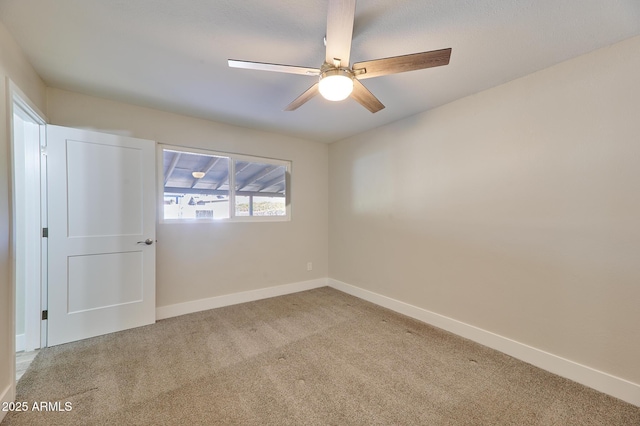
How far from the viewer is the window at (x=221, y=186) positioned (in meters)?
3.16

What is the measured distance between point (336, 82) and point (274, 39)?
60cm

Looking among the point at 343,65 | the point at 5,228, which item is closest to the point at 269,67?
the point at 343,65

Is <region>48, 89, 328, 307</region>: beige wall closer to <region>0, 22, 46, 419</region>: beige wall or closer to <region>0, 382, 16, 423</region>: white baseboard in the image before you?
<region>0, 22, 46, 419</region>: beige wall

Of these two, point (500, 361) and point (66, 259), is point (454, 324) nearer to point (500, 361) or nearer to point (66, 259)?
point (500, 361)

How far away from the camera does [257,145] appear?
3695 mm

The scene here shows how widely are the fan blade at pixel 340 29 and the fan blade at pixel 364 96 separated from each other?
0.23 meters

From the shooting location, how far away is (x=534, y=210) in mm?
2174

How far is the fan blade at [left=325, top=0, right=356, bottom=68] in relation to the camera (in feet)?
3.90

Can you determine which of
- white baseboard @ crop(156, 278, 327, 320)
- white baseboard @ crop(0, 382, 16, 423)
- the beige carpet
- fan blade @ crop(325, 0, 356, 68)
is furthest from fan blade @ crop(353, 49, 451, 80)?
white baseboard @ crop(156, 278, 327, 320)

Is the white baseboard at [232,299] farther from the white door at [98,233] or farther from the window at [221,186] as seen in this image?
the window at [221,186]

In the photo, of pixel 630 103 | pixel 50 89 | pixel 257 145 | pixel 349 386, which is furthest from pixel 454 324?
pixel 50 89

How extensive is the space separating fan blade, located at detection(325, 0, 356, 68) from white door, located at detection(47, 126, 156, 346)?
2.38 meters

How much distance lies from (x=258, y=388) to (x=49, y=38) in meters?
2.88

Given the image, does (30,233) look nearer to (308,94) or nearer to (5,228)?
(5,228)
